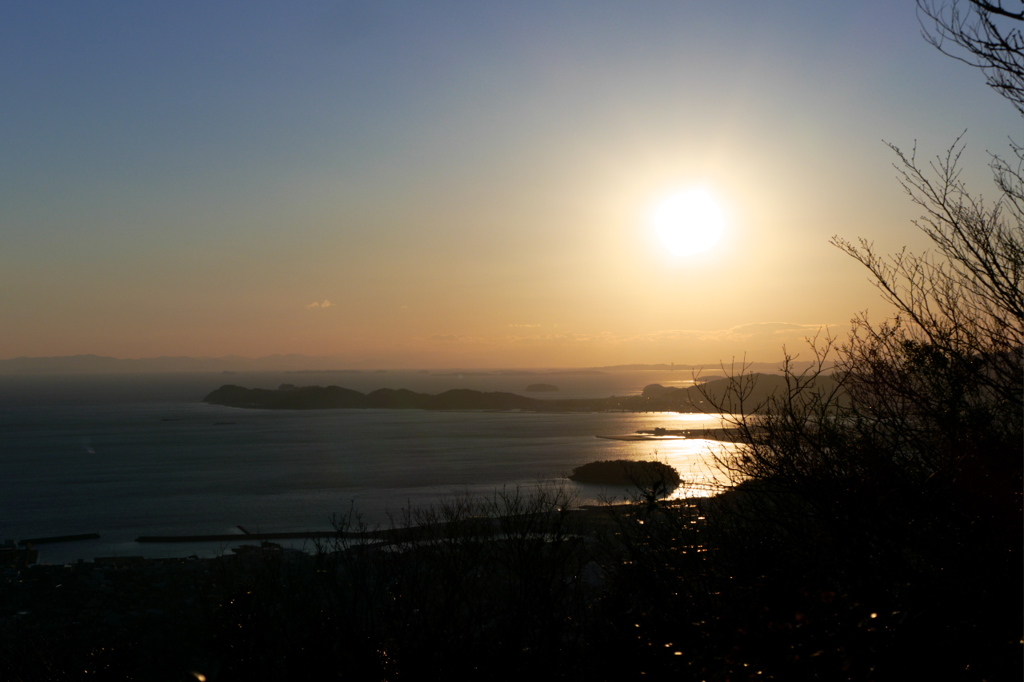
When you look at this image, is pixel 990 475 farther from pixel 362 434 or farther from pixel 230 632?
pixel 362 434

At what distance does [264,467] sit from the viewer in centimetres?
4353

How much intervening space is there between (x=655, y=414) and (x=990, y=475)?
87.2 metres

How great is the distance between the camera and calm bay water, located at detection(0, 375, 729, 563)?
27.1m

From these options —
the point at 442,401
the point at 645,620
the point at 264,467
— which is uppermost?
the point at 645,620

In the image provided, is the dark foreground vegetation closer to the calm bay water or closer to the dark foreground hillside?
the dark foreground hillside

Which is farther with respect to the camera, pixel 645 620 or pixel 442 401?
pixel 442 401

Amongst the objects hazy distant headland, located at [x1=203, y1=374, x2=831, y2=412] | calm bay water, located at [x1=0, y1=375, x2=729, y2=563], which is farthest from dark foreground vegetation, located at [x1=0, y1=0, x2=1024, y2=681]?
hazy distant headland, located at [x1=203, y1=374, x2=831, y2=412]

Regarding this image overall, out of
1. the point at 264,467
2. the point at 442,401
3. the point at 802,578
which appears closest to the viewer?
the point at 802,578

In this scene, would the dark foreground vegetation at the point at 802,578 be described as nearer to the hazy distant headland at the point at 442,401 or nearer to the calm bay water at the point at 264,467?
the calm bay water at the point at 264,467

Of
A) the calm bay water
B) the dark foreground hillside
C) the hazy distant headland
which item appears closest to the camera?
the dark foreground hillside

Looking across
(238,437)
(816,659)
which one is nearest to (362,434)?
(238,437)

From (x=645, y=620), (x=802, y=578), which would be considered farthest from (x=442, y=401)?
(x=802, y=578)

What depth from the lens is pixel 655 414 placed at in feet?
294

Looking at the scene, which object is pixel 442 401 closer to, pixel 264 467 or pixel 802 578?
pixel 264 467
